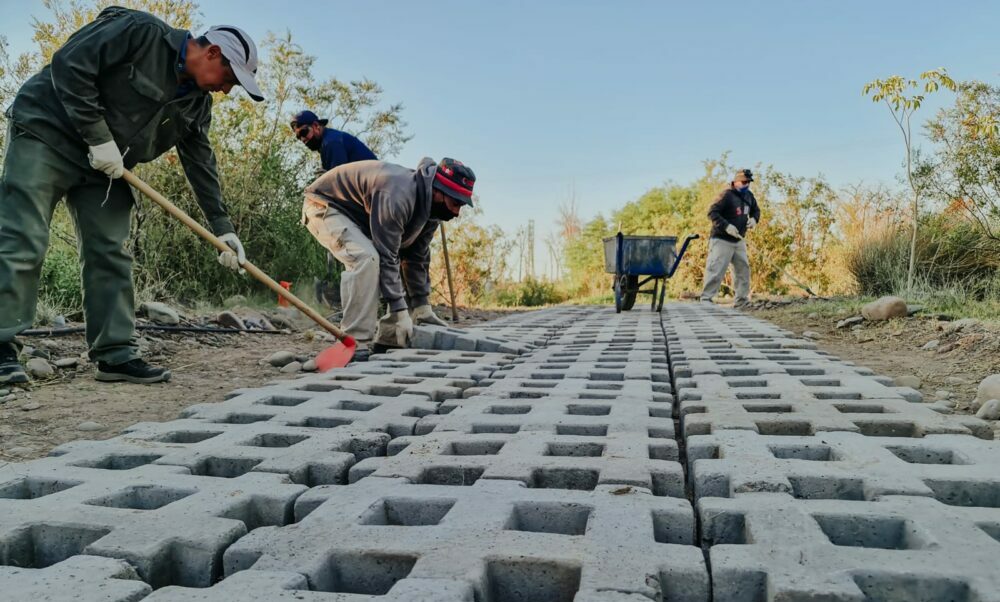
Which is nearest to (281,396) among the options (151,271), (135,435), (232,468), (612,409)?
(135,435)

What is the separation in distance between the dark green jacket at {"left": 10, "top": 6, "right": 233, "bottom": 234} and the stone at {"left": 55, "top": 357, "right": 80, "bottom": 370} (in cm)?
110

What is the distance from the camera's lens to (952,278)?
26.1 ft

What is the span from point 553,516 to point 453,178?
3060mm

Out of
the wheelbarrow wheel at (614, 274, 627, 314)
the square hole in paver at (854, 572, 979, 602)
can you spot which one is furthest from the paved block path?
the wheelbarrow wheel at (614, 274, 627, 314)

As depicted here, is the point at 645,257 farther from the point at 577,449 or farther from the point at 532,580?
the point at 532,580

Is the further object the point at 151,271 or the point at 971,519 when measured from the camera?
the point at 151,271

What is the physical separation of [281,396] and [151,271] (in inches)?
167

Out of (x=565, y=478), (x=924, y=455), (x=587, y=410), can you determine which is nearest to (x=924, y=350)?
(x=924, y=455)

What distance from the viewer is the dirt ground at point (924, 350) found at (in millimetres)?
3354

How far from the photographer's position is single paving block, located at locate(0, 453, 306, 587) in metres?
1.28

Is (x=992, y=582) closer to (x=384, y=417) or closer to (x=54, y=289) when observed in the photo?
(x=384, y=417)

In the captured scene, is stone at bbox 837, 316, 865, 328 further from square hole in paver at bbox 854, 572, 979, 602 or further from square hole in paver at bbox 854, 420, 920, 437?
square hole in paver at bbox 854, 572, 979, 602

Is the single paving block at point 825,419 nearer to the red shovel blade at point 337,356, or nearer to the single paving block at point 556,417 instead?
the single paving block at point 556,417

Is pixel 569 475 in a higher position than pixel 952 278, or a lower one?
lower
